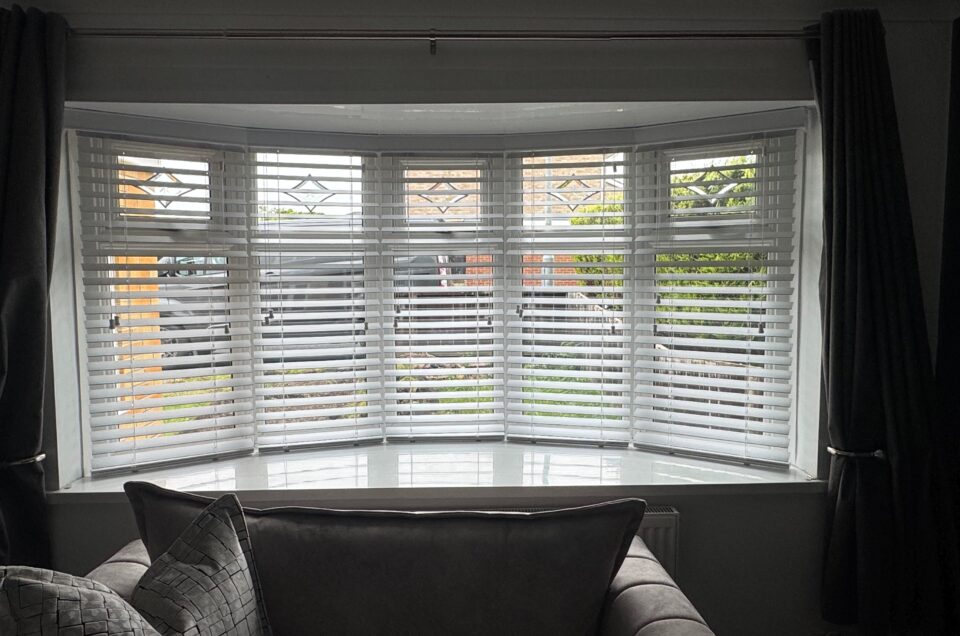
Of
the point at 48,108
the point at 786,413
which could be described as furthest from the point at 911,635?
the point at 48,108

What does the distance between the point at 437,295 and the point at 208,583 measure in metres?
1.68

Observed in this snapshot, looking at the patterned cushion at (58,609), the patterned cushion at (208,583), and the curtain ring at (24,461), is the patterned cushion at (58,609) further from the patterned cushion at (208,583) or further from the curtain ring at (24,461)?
the curtain ring at (24,461)

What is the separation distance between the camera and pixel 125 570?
1757 mm

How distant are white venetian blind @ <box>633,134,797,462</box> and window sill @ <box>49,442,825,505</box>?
15 cm

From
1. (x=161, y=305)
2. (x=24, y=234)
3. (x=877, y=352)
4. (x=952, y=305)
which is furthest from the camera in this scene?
(x=161, y=305)

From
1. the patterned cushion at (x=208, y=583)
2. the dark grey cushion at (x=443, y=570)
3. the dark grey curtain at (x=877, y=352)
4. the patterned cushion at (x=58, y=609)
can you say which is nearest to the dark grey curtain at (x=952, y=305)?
the dark grey curtain at (x=877, y=352)

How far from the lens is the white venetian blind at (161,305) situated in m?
Answer: 2.49

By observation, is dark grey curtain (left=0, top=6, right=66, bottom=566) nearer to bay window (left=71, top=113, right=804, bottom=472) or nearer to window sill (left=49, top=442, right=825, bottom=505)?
window sill (left=49, top=442, right=825, bottom=505)

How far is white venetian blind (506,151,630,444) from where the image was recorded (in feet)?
9.19

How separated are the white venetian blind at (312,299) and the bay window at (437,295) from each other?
0.01 meters

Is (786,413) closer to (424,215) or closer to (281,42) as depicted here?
(424,215)

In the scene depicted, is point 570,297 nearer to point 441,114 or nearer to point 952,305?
point 441,114

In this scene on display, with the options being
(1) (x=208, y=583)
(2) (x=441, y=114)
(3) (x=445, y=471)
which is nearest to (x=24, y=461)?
(1) (x=208, y=583)

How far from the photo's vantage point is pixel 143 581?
1421 mm
